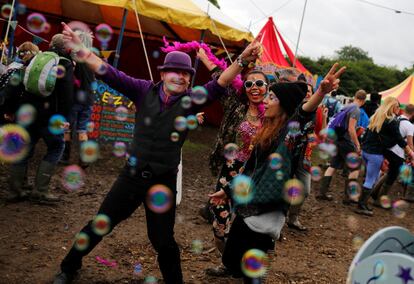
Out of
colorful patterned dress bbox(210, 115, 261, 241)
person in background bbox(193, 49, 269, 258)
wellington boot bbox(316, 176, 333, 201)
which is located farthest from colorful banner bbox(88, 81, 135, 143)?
colorful patterned dress bbox(210, 115, 261, 241)

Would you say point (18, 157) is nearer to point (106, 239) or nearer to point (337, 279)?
point (106, 239)

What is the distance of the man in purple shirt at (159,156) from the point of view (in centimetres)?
263

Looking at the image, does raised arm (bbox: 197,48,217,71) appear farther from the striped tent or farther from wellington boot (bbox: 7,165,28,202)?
the striped tent

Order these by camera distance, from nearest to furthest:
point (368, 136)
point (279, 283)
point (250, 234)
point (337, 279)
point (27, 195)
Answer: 1. point (250, 234)
2. point (279, 283)
3. point (337, 279)
4. point (27, 195)
5. point (368, 136)

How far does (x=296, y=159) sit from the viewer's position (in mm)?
2514

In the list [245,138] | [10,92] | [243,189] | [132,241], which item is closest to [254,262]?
[243,189]

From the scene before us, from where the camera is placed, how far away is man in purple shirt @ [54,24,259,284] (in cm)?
263

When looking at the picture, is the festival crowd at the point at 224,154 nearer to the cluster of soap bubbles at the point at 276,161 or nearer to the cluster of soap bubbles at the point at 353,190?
the cluster of soap bubbles at the point at 276,161

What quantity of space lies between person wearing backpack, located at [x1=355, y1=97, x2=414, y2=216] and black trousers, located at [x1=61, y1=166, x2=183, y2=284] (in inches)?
168

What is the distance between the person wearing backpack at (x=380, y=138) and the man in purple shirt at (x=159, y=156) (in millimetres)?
3975

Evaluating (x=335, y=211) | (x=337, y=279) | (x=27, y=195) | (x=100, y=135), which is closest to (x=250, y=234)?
(x=337, y=279)

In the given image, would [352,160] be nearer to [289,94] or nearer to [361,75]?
[289,94]

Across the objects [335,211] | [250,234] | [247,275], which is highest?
[250,234]

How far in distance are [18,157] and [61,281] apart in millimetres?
1937
